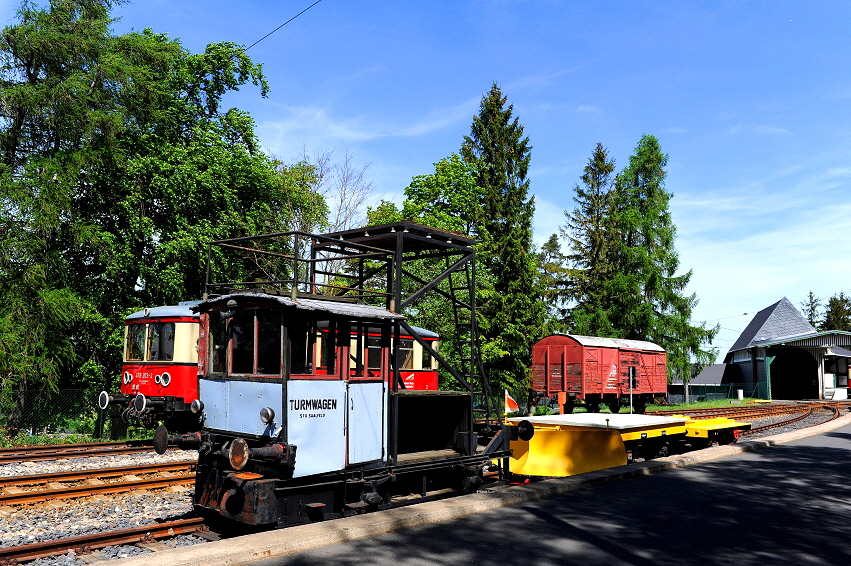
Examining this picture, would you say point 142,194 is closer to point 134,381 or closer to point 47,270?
point 47,270

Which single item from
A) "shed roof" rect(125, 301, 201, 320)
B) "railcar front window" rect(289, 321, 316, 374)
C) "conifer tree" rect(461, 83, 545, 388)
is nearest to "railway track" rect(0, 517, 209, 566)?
"railcar front window" rect(289, 321, 316, 374)

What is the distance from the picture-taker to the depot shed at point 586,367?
93.5 ft

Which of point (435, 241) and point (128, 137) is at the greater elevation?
point (128, 137)

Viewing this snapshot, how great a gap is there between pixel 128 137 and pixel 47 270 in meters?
5.92

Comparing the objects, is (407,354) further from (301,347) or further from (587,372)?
(301,347)

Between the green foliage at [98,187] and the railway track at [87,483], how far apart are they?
9.67 metres

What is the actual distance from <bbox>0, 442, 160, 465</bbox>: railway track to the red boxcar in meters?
15.8

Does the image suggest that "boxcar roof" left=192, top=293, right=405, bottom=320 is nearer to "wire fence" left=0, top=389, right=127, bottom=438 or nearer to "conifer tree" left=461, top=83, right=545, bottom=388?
"wire fence" left=0, top=389, right=127, bottom=438

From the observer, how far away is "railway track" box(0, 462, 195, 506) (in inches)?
412

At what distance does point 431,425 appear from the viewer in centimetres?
1087

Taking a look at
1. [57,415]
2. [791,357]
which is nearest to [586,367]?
[57,415]

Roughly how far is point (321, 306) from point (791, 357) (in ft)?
197

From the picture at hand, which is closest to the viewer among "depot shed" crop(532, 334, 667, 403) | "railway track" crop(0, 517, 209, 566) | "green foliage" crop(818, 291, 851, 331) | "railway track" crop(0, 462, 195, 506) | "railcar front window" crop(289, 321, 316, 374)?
"railway track" crop(0, 517, 209, 566)

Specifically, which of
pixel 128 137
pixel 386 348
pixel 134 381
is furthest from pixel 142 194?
pixel 386 348
